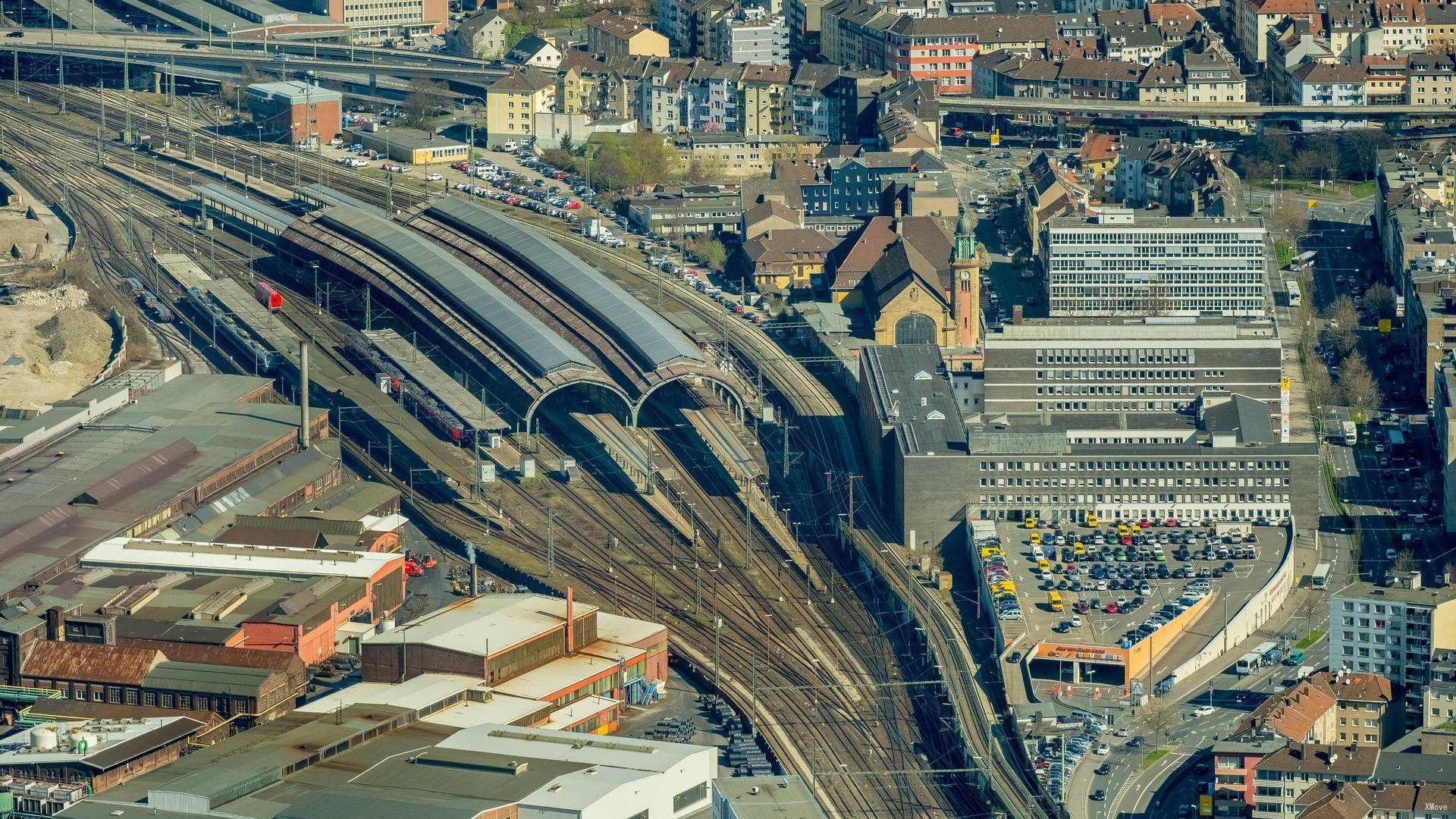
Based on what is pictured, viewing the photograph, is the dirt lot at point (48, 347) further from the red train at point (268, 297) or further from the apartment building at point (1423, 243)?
the apartment building at point (1423, 243)

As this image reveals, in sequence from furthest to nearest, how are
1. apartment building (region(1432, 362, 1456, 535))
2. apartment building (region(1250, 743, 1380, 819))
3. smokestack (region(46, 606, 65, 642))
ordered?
apartment building (region(1432, 362, 1456, 535)) < smokestack (region(46, 606, 65, 642)) < apartment building (region(1250, 743, 1380, 819))

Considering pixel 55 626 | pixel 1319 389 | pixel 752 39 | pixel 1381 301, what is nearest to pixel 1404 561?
pixel 1319 389

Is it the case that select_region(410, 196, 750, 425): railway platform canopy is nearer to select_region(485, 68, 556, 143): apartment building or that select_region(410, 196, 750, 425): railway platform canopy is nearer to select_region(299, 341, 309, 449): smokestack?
select_region(299, 341, 309, 449): smokestack

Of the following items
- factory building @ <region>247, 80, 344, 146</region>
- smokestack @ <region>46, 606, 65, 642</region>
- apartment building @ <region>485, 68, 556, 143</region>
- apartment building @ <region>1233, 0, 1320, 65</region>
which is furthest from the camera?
apartment building @ <region>1233, 0, 1320, 65</region>

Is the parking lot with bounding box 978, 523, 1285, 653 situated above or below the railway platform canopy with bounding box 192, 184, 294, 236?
below

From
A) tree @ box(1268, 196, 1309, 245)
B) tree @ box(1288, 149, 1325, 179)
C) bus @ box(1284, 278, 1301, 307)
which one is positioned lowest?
bus @ box(1284, 278, 1301, 307)

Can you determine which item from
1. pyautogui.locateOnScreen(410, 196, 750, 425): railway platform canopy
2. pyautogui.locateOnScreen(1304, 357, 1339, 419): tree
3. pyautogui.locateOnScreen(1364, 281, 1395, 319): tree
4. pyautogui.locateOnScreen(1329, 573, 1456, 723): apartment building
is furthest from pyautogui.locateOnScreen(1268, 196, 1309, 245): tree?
pyautogui.locateOnScreen(1329, 573, 1456, 723): apartment building

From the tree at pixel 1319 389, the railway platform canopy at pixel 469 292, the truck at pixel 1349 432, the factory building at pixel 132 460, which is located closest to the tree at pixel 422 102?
the railway platform canopy at pixel 469 292
